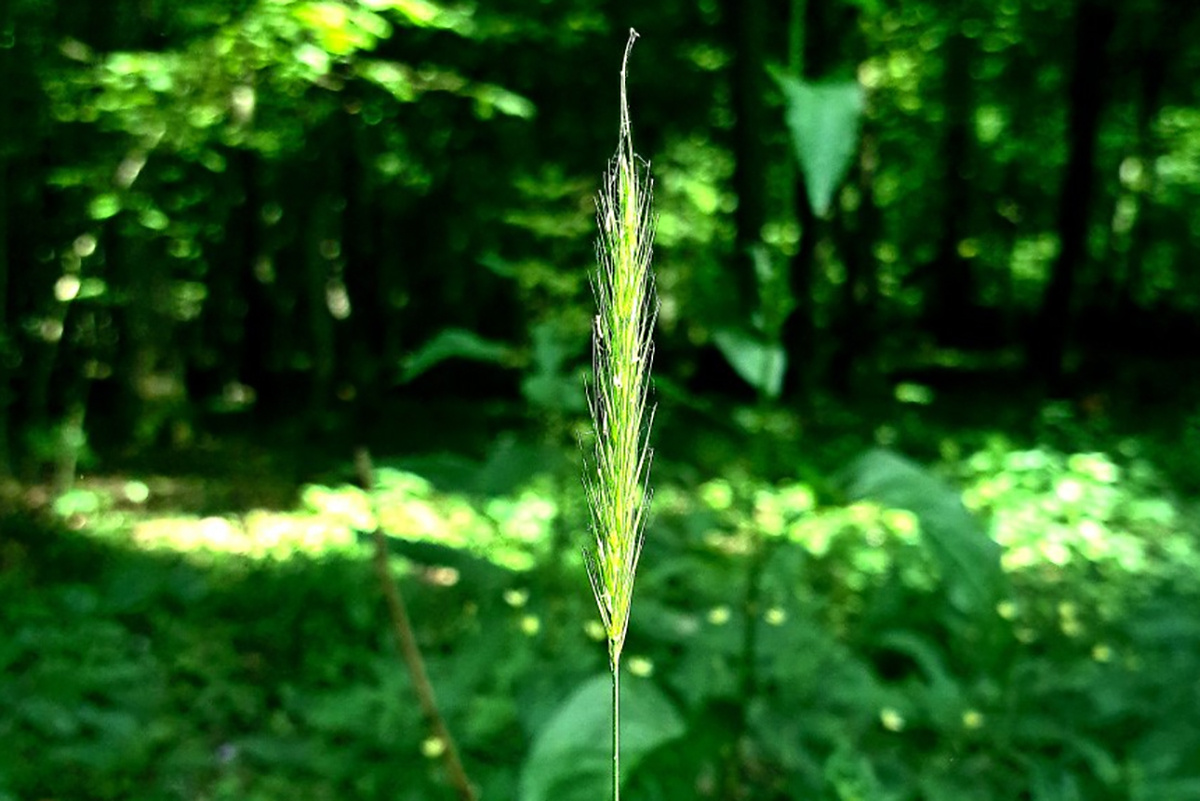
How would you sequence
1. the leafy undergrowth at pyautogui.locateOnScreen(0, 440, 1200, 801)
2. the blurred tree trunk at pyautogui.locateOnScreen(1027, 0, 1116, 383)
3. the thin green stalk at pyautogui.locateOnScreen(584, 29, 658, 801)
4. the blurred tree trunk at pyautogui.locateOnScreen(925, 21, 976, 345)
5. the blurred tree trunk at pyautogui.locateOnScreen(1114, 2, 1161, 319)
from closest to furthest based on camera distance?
1. the thin green stalk at pyautogui.locateOnScreen(584, 29, 658, 801)
2. the leafy undergrowth at pyautogui.locateOnScreen(0, 440, 1200, 801)
3. the blurred tree trunk at pyautogui.locateOnScreen(1027, 0, 1116, 383)
4. the blurred tree trunk at pyautogui.locateOnScreen(1114, 2, 1161, 319)
5. the blurred tree trunk at pyautogui.locateOnScreen(925, 21, 976, 345)

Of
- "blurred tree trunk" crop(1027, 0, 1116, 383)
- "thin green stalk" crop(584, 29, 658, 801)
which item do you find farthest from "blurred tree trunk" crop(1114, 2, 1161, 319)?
"thin green stalk" crop(584, 29, 658, 801)

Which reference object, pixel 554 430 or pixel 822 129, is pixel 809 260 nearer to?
pixel 554 430

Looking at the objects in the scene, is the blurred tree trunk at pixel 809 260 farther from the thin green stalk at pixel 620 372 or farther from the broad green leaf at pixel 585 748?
the thin green stalk at pixel 620 372

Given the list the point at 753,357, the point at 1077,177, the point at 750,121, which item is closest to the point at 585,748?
the point at 753,357

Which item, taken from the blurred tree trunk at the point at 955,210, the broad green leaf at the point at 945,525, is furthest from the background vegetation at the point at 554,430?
the blurred tree trunk at the point at 955,210

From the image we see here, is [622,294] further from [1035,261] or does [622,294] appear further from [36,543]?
[1035,261]

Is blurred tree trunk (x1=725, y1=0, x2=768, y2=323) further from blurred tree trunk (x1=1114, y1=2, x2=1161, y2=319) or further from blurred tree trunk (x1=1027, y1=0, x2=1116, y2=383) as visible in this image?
blurred tree trunk (x1=1114, y1=2, x2=1161, y2=319)
